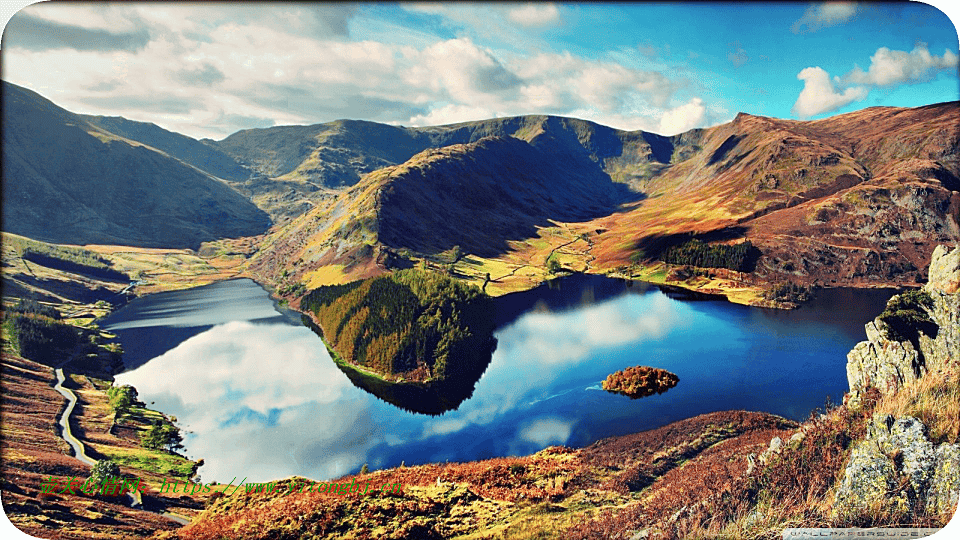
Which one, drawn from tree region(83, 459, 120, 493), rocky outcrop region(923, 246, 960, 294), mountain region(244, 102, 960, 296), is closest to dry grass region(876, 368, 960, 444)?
rocky outcrop region(923, 246, 960, 294)

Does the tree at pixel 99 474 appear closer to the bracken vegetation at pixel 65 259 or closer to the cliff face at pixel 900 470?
the cliff face at pixel 900 470

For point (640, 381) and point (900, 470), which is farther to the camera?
point (640, 381)

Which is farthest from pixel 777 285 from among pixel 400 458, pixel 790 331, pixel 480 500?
pixel 480 500

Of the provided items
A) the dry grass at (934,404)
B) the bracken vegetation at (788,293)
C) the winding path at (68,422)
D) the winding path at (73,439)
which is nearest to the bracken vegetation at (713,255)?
the bracken vegetation at (788,293)

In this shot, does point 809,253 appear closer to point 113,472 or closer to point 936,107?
point 936,107

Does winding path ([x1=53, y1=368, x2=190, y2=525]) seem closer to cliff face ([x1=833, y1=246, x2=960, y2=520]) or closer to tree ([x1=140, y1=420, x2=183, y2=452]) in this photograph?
tree ([x1=140, y1=420, x2=183, y2=452])

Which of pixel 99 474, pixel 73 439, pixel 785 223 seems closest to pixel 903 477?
pixel 99 474

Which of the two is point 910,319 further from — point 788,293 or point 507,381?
point 788,293
